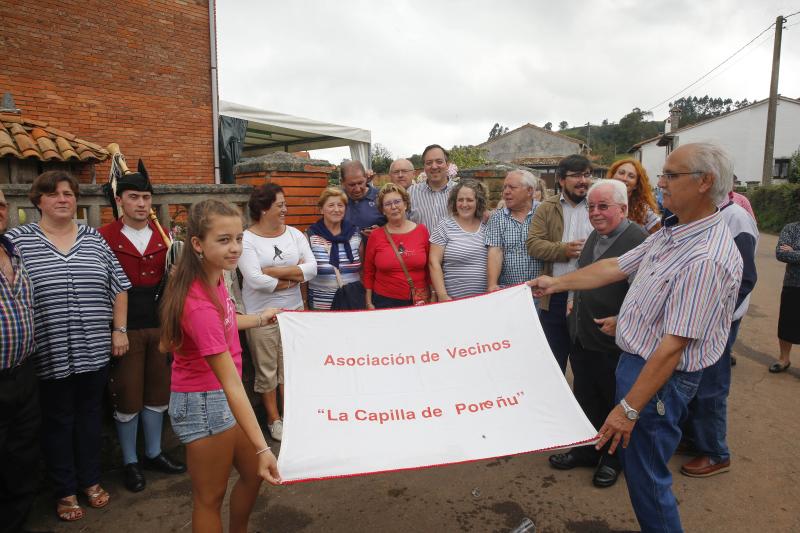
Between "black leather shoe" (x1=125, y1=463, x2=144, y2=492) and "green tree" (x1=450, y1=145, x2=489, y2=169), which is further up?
"green tree" (x1=450, y1=145, x2=489, y2=169)

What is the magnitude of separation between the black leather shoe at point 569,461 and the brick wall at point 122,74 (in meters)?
8.63

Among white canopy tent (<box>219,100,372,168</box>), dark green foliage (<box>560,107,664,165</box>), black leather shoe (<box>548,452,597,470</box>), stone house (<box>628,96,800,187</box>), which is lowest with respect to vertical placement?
black leather shoe (<box>548,452,597,470</box>)

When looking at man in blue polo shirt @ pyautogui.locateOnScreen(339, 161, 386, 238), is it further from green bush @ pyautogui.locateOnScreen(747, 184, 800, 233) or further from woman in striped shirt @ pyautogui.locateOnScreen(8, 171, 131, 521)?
green bush @ pyautogui.locateOnScreen(747, 184, 800, 233)

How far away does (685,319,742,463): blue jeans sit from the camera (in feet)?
10.6

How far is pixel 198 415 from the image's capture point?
2037mm

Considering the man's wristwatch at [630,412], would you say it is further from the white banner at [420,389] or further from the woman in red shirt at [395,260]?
the woman in red shirt at [395,260]

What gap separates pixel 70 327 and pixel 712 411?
161 inches

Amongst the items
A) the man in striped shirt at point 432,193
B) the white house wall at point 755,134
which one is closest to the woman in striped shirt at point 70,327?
the man in striped shirt at point 432,193

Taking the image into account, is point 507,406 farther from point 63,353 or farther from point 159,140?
point 159,140

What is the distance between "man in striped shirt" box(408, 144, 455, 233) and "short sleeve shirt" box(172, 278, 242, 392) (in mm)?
2617

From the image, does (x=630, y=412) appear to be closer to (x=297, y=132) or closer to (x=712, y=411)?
(x=712, y=411)

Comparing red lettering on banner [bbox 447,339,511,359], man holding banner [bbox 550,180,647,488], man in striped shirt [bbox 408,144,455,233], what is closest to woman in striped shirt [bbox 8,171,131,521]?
red lettering on banner [bbox 447,339,511,359]

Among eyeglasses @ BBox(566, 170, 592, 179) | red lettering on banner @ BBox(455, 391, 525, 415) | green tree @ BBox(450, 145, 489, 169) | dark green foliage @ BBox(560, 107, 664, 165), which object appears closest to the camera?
red lettering on banner @ BBox(455, 391, 525, 415)

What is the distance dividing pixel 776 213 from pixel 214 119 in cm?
2056
